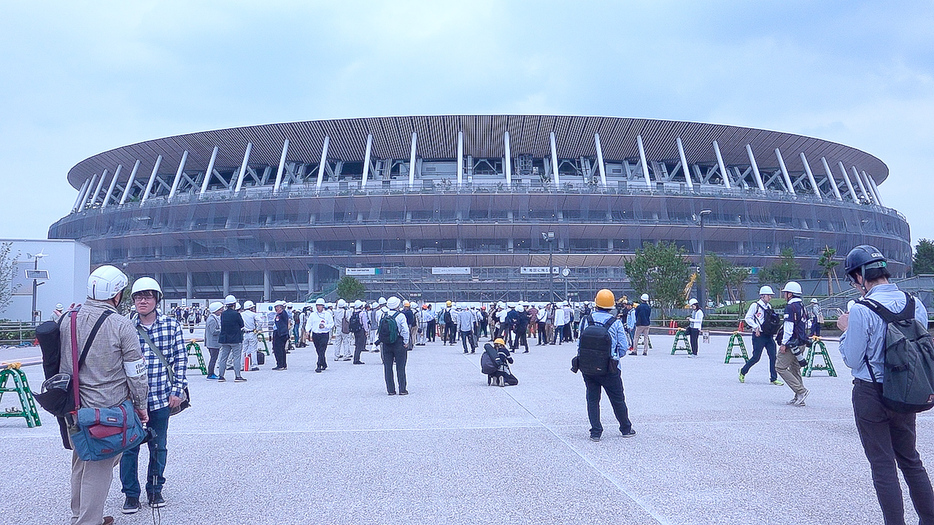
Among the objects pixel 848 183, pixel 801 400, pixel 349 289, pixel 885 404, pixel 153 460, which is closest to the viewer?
pixel 885 404

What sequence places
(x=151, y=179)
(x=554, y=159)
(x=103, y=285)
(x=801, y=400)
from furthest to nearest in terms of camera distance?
1. (x=151, y=179)
2. (x=554, y=159)
3. (x=801, y=400)
4. (x=103, y=285)

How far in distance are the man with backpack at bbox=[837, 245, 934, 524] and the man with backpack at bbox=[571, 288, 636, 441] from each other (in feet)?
11.5

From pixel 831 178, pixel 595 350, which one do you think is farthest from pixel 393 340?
pixel 831 178

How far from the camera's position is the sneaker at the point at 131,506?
17.5 ft

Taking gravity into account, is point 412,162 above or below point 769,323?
above

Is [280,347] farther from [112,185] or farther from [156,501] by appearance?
[112,185]

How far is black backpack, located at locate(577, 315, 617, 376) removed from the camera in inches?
309

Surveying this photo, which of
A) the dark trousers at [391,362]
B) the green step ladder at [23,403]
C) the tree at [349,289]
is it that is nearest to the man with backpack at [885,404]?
the dark trousers at [391,362]

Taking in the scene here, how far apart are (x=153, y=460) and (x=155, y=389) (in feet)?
1.86

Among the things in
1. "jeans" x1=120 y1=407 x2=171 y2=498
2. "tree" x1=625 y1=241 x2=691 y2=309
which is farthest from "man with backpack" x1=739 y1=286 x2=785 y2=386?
"tree" x1=625 y1=241 x2=691 y2=309

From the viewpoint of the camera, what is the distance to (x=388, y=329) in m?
12.3

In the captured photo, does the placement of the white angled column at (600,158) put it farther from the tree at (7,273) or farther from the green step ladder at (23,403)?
the green step ladder at (23,403)

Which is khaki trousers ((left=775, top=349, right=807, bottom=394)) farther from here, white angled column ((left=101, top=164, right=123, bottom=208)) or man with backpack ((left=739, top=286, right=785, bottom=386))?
white angled column ((left=101, top=164, right=123, bottom=208))

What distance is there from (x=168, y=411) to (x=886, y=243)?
8517 centimetres
